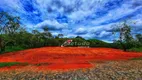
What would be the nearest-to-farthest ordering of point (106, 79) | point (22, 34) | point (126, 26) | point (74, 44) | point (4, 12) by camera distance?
1. point (106, 79)
2. point (4, 12)
3. point (22, 34)
4. point (126, 26)
5. point (74, 44)

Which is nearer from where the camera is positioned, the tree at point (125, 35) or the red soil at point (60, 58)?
the red soil at point (60, 58)

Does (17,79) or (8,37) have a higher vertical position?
(8,37)

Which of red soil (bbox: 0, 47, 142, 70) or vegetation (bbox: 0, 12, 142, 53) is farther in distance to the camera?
vegetation (bbox: 0, 12, 142, 53)

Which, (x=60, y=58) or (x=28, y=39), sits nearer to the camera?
(x=60, y=58)

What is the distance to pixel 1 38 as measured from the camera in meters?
44.7

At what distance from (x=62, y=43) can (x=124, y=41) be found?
24194 mm

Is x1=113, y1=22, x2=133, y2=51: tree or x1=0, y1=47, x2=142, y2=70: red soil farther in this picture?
x1=113, y1=22, x2=133, y2=51: tree

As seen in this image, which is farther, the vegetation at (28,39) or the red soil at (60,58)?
the vegetation at (28,39)

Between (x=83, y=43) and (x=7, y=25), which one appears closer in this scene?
(x=7, y=25)

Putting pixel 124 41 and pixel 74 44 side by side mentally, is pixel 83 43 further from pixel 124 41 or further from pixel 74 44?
pixel 124 41

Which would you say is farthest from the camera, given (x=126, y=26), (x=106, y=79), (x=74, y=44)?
(x=74, y=44)

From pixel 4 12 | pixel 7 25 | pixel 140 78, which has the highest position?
pixel 4 12

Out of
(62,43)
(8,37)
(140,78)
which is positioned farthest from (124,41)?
(140,78)

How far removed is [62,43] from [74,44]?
5.96 meters
